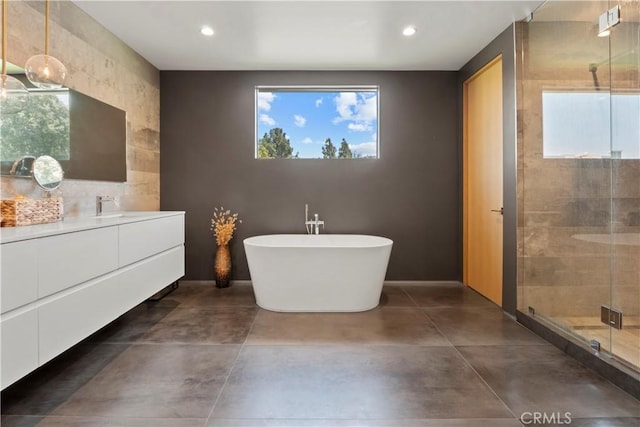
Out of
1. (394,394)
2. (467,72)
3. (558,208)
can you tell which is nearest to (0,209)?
(394,394)

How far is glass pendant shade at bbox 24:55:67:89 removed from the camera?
1.97 m

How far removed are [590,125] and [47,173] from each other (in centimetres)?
361

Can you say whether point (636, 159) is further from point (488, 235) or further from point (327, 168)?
point (327, 168)

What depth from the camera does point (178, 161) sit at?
13.7ft

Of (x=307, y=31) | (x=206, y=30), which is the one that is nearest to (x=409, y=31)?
(x=307, y=31)

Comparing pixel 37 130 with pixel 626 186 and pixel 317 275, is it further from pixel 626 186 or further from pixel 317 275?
pixel 626 186

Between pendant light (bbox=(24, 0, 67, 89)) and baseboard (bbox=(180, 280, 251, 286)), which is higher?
pendant light (bbox=(24, 0, 67, 89))

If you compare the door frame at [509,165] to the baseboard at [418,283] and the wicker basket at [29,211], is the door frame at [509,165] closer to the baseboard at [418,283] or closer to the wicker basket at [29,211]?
the baseboard at [418,283]

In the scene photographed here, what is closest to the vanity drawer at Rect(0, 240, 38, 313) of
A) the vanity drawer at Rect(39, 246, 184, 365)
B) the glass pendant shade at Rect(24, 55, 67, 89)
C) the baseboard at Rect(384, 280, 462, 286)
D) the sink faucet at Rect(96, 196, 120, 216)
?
the vanity drawer at Rect(39, 246, 184, 365)

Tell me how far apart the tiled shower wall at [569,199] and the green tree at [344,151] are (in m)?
1.85

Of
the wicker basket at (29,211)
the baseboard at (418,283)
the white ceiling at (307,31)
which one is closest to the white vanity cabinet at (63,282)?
the wicker basket at (29,211)

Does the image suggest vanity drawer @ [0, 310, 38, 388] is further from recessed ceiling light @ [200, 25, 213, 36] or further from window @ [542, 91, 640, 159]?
window @ [542, 91, 640, 159]

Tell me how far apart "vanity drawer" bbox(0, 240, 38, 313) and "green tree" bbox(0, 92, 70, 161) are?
3.01ft

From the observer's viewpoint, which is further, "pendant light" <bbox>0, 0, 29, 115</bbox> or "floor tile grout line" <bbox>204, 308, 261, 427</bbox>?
"pendant light" <bbox>0, 0, 29, 115</bbox>
